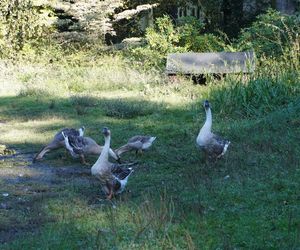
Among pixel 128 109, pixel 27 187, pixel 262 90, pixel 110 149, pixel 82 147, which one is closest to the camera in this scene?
pixel 27 187

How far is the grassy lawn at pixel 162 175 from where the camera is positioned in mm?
6082

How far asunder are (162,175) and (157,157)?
1258 mm

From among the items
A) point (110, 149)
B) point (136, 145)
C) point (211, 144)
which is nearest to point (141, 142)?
point (136, 145)

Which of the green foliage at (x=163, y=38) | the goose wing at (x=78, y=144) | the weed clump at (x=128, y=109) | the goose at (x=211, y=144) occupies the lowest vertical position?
the weed clump at (x=128, y=109)

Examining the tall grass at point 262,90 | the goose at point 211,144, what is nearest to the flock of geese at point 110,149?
the goose at point 211,144

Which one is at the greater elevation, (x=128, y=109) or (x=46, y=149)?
(x=46, y=149)

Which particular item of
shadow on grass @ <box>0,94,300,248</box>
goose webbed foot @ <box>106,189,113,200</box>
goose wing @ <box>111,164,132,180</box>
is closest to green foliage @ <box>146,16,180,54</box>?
shadow on grass @ <box>0,94,300,248</box>

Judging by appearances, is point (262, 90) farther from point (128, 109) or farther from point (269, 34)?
point (269, 34)

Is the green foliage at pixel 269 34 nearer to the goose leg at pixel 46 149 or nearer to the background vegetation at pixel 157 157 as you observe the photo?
the background vegetation at pixel 157 157

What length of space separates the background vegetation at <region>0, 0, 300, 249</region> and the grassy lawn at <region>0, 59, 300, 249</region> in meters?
0.02

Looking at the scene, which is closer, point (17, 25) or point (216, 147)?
point (216, 147)

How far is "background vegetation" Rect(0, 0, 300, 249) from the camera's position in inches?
243

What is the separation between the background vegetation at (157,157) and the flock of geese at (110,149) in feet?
0.60

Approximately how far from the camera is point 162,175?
345 inches
